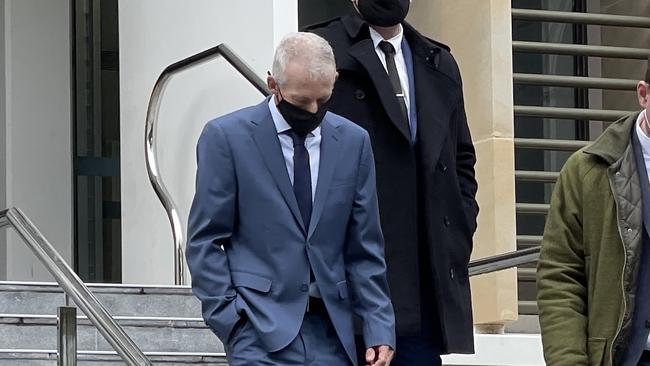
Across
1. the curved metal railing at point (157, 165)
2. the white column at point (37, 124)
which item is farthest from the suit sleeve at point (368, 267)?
the white column at point (37, 124)

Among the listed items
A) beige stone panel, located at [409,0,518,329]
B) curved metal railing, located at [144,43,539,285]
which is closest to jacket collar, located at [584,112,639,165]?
curved metal railing, located at [144,43,539,285]

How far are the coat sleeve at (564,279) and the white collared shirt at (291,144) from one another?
75cm

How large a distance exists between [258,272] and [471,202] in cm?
118

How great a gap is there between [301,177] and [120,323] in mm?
3673

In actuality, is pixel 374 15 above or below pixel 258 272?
above

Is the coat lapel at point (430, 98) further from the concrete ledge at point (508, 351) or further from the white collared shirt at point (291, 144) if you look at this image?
the concrete ledge at point (508, 351)

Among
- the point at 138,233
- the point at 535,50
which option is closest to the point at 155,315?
the point at 138,233

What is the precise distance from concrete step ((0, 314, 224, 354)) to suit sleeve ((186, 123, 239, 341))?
3421 mm

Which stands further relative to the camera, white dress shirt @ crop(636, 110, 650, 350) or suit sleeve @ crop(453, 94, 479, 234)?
suit sleeve @ crop(453, 94, 479, 234)

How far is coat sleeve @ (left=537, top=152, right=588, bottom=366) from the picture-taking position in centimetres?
509

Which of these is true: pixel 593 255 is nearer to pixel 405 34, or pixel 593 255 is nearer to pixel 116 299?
pixel 405 34

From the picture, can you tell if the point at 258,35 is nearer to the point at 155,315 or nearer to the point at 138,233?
the point at 138,233

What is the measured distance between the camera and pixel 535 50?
521 inches

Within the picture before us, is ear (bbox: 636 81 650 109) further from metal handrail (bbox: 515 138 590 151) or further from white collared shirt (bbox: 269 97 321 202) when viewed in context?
metal handrail (bbox: 515 138 590 151)
